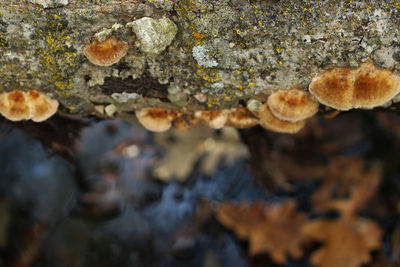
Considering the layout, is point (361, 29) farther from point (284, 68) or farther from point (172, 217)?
point (172, 217)

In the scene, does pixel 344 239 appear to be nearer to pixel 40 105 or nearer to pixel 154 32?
pixel 154 32

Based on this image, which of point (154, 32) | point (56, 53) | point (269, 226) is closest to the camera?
point (154, 32)

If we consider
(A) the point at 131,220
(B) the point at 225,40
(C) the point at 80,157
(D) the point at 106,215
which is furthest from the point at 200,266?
(B) the point at 225,40

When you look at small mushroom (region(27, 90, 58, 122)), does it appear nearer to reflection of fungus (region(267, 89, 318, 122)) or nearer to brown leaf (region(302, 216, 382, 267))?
reflection of fungus (region(267, 89, 318, 122))

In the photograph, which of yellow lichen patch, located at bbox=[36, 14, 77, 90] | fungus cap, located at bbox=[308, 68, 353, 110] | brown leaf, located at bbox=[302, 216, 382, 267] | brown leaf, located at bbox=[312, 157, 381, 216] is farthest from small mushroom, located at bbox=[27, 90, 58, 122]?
brown leaf, located at bbox=[312, 157, 381, 216]

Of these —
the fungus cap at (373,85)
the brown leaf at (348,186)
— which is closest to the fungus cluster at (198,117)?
the fungus cap at (373,85)

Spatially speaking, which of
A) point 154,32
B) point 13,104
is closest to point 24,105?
point 13,104
